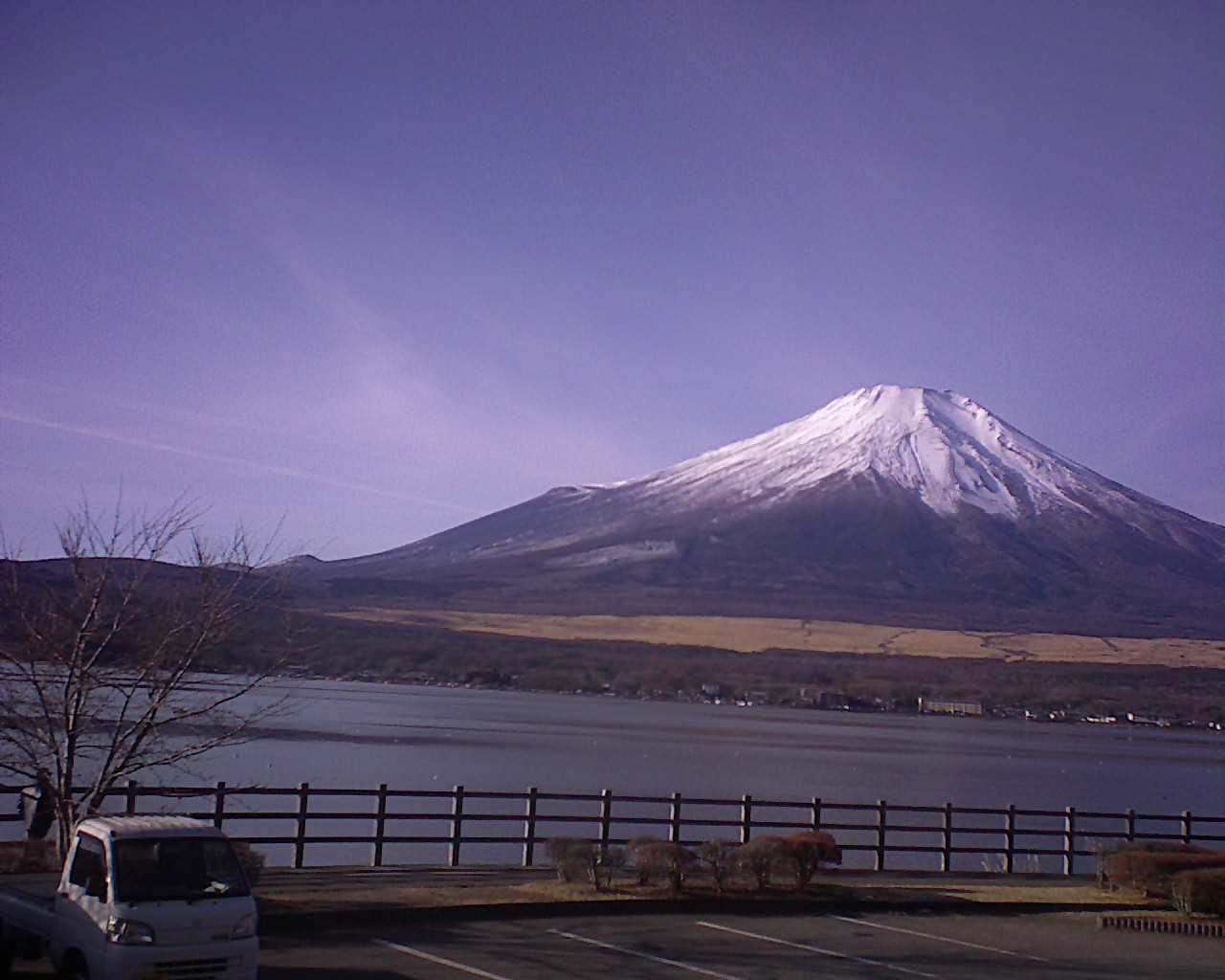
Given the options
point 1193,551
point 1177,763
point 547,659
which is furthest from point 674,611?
point 1193,551

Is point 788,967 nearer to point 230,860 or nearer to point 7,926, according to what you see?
point 230,860

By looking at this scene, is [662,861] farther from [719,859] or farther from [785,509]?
[785,509]

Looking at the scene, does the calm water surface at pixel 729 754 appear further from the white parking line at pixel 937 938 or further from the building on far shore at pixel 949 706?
the white parking line at pixel 937 938

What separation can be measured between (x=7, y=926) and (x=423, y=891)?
585 centimetres

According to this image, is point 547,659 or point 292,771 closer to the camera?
point 292,771

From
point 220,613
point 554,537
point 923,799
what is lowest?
point 923,799

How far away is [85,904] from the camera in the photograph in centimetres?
1002

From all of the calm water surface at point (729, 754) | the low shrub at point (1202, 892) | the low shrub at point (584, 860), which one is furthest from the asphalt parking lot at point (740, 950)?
the calm water surface at point (729, 754)

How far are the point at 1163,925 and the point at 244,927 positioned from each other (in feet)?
37.8

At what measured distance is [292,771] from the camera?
35.9 meters

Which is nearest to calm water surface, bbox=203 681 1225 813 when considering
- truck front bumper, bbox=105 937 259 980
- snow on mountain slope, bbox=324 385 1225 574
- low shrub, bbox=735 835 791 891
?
low shrub, bbox=735 835 791 891

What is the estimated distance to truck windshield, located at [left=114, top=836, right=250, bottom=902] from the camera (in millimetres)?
10016

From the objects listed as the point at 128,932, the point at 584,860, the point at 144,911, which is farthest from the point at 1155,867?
the point at 128,932

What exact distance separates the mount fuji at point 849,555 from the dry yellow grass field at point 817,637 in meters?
7.16
